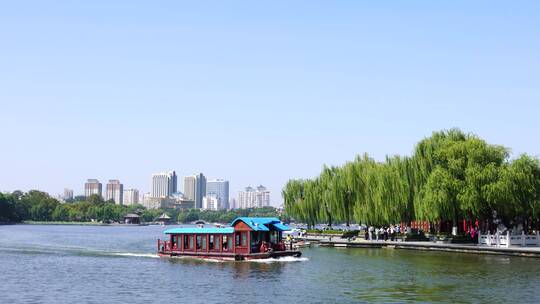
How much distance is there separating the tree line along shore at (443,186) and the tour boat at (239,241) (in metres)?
16.7

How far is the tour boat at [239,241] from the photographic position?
56.4 meters

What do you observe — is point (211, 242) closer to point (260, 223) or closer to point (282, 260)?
point (260, 223)

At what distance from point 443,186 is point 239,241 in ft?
68.4

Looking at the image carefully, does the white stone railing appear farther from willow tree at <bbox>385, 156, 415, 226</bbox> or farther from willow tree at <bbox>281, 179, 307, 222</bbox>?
willow tree at <bbox>281, 179, 307, 222</bbox>

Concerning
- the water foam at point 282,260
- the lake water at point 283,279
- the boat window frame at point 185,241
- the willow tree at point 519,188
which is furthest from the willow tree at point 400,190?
the boat window frame at point 185,241

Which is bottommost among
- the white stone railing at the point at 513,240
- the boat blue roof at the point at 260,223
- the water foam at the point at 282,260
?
the water foam at the point at 282,260

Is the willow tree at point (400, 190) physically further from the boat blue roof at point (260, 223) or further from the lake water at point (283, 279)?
the boat blue roof at point (260, 223)

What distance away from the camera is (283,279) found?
4391 cm

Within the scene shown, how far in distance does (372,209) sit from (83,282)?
4196 centimetres

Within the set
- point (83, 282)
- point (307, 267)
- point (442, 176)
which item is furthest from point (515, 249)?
point (83, 282)

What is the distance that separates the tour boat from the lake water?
4.89 ft

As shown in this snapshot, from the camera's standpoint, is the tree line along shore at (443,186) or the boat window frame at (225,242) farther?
the tree line along shore at (443,186)

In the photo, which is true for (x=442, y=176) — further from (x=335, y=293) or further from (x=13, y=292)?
(x=13, y=292)

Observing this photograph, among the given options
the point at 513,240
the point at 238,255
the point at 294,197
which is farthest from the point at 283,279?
the point at 294,197
